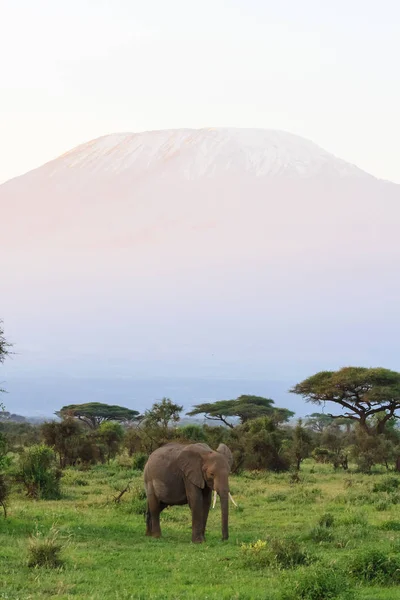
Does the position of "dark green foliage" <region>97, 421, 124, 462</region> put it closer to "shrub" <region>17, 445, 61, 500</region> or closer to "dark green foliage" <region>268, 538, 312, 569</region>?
"shrub" <region>17, 445, 61, 500</region>

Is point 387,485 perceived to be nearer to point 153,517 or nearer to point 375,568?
point 153,517

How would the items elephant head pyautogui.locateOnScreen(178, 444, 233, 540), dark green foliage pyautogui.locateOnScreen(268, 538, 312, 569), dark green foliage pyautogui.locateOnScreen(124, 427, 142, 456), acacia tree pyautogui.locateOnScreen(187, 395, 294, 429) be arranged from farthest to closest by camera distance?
1. acacia tree pyautogui.locateOnScreen(187, 395, 294, 429)
2. dark green foliage pyautogui.locateOnScreen(124, 427, 142, 456)
3. elephant head pyautogui.locateOnScreen(178, 444, 233, 540)
4. dark green foliage pyautogui.locateOnScreen(268, 538, 312, 569)

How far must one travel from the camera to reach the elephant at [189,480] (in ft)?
51.3

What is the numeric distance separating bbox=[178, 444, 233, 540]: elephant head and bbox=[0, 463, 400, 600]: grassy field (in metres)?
1.05

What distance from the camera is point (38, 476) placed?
80.0 feet

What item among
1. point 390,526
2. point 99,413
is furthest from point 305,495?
point 99,413

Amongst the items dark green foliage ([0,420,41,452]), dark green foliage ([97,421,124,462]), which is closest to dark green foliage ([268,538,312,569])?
dark green foliage ([97,421,124,462])

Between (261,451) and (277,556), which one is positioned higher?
(261,451)

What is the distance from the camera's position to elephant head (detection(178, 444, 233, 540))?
1522 cm

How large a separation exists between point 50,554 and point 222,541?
4.24 meters

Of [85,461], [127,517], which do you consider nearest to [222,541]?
[127,517]

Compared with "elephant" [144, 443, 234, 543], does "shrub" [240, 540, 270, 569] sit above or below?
below

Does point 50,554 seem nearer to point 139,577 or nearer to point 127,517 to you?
point 139,577

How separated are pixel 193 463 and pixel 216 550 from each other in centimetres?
240
